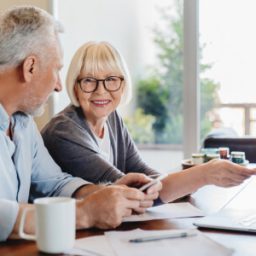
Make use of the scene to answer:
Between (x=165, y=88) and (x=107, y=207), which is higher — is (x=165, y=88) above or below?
→ above

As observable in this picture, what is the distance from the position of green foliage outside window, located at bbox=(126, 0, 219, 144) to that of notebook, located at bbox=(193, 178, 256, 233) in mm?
2608

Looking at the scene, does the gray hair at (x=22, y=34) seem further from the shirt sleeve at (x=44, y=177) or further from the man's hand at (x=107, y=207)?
the man's hand at (x=107, y=207)

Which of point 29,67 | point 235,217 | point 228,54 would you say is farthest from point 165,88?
point 235,217

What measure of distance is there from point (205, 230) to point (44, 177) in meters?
0.62

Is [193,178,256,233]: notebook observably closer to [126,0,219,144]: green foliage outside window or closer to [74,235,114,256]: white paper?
[74,235,114,256]: white paper

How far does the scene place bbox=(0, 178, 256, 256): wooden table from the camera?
988 mm

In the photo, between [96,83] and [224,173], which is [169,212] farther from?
[96,83]

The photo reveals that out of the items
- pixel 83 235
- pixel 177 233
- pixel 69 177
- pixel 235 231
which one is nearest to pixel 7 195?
pixel 69 177

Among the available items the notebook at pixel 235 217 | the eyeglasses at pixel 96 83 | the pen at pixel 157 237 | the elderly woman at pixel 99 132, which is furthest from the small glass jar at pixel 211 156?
the pen at pixel 157 237

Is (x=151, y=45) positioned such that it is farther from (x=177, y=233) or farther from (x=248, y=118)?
(x=177, y=233)

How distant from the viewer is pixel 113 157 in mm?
1953

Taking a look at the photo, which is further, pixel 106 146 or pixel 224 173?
pixel 106 146

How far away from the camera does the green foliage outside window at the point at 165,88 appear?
4250mm

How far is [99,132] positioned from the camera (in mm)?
1889
